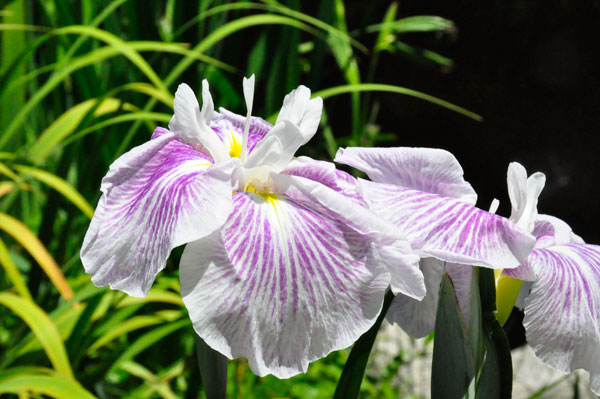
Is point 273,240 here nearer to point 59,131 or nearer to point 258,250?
point 258,250

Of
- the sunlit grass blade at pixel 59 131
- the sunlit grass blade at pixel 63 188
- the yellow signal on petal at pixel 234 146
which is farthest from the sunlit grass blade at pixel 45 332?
the yellow signal on petal at pixel 234 146

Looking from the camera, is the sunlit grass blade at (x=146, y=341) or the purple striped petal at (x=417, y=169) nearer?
the purple striped petal at (x=417, y=169)

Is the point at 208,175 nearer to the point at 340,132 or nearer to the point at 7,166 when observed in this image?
the point at 7,166

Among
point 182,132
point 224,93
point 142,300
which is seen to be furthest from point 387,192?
point 224,93

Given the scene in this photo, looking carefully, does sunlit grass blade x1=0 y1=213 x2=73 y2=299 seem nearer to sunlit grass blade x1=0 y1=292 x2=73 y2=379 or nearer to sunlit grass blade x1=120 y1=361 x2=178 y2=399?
sunlit grass blade x1=0 y1=292 x2=73 y2=379

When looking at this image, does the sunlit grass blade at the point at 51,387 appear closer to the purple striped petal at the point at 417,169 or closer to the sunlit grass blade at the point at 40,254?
the sunlit grass blade at the point at 40,254

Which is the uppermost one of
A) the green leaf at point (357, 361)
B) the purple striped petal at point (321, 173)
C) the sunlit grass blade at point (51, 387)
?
the purple striped petal at point (321, 173)

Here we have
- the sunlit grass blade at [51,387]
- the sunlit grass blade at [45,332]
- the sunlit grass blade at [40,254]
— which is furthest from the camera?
the sunlit grass blade at [40,254]

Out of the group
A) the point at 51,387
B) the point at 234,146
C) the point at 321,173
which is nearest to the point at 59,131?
the point at 51,387
